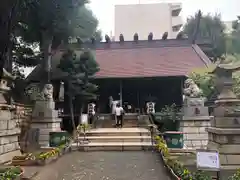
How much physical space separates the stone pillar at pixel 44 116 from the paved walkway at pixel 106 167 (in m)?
3.16

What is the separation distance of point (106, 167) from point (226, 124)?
11.8 ft

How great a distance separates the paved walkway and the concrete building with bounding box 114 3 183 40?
3265 centimetres

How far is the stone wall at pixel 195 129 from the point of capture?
11.7 metres

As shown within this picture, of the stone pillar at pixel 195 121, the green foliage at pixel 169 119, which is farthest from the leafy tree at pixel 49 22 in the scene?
the stone pillar at pixel 195 121

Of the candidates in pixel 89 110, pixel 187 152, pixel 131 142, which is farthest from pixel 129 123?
pixel 187 152

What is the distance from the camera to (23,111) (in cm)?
1245

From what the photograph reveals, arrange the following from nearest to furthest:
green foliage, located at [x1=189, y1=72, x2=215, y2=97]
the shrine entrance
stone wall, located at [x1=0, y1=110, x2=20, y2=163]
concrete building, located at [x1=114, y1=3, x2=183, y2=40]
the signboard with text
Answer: the signboard with text < stone wall, located at [x1=0, y1=110, x2=20, y2=163] < green foliage, located at [x1=189, y1=72, x2=215, y2=97] < the shrine entrance < concrete building, located at [x1=114, y1=3, x2=183, y2=40]

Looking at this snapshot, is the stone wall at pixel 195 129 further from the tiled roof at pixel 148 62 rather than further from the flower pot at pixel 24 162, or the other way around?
the flower pot at pixel 24 162

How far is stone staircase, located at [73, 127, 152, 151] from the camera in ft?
33.2

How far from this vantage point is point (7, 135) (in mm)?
7445

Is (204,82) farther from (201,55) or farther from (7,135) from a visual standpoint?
(7,135)

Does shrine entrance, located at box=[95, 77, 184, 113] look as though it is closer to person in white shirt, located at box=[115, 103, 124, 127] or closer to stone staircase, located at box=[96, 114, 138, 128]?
stone staircase, located at box=[96, 114, 138, 128]

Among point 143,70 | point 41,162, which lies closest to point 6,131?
point 41,162

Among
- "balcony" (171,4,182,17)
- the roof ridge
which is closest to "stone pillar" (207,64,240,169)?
the roof ridge
